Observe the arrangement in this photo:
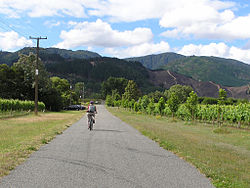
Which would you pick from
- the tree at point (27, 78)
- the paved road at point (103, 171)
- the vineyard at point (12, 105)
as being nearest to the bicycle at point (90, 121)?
the paved road at point (103, 171)

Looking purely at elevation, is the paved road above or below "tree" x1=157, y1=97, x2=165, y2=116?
below

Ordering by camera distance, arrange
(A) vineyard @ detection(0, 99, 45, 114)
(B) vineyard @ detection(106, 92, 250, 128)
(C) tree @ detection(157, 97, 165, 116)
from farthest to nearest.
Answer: (C) tree @ detection(157, 97, 165, 116), (A) vineyard @ detection(0, 99, 45, 114), (B) vineyard @ detection(106, 92, 250, 128)

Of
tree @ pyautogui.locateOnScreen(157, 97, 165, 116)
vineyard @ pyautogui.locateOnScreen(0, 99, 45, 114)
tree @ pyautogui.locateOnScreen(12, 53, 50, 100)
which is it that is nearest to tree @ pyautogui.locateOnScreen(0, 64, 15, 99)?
tree @ pyautogui.locateOnScreen(12, 53, 50, 100)

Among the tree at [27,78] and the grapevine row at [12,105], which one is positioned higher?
the tree at [27,78]

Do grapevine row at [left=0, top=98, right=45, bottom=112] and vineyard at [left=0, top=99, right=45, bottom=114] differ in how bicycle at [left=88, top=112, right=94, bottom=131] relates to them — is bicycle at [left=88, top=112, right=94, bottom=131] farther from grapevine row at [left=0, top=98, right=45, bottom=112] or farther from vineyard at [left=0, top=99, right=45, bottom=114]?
grapevine row at [left=0, top=98, right=45, bottom=112]

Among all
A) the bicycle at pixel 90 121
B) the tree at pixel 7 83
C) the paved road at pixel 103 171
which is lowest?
the paved road at pixel 103 171

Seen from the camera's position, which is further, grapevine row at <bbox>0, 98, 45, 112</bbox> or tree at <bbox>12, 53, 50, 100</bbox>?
tree at <bbox>12, 53, 50, 100</bbox>

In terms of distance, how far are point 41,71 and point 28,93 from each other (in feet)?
18.1

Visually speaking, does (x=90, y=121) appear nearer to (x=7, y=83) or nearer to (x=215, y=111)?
(x=215, y=111)

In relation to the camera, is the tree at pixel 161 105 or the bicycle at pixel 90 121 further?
the tree at pixel 161 105

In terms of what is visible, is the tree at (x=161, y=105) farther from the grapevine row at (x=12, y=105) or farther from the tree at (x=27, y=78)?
the tree at (x=27, y=78)

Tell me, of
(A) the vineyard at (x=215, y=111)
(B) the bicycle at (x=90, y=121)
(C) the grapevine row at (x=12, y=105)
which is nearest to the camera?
(B) the bicycle at (x=90, y=121)

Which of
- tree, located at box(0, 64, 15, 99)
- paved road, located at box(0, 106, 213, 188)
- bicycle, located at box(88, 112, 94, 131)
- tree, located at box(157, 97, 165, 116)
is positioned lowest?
paved road, located at box(0, 106, 213, 188)

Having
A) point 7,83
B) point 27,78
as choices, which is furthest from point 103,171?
point 7,83
